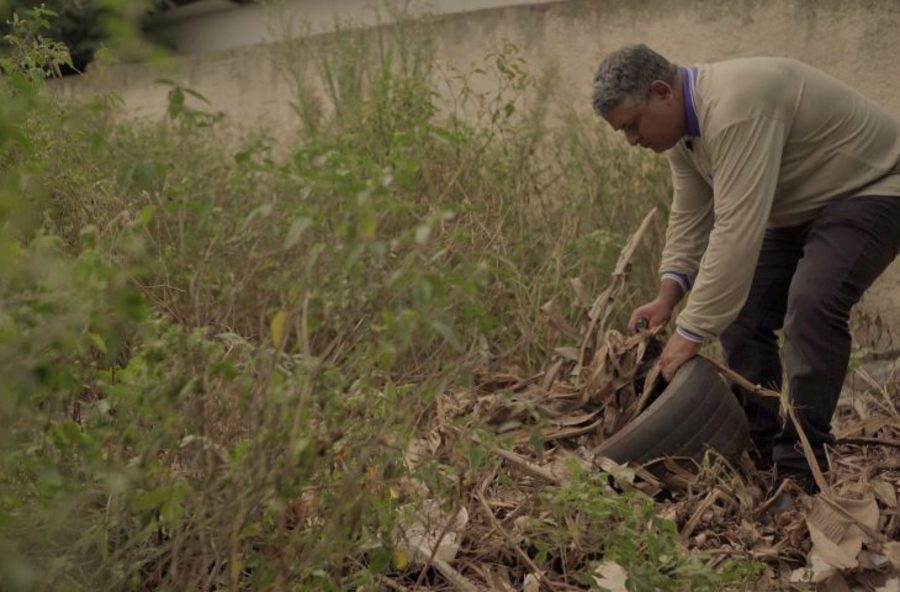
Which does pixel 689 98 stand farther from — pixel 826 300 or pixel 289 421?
pixel 289 421

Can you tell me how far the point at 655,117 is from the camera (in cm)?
481

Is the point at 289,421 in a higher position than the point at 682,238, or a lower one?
higher

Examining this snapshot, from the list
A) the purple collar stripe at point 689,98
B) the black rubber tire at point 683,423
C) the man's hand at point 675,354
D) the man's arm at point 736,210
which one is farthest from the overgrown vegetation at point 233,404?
the purple collar stripe at point 689,98

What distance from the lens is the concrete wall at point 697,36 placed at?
7.37 m

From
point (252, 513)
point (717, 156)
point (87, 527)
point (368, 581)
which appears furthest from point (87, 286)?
point (717, 156)

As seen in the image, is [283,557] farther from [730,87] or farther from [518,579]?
[730,87]

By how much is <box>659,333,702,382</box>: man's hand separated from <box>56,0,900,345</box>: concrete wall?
2374 mm

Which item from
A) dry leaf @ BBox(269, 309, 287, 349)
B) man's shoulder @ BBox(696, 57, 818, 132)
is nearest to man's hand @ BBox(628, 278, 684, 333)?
man's shoulder @ BBox(696, 57, 818, 132)

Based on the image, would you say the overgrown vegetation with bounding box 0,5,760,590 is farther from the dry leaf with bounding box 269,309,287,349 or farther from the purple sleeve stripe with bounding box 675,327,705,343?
the purple sleeve stripe with bounding box 675,327,705,343

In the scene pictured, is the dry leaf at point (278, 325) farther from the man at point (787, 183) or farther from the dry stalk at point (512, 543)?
the man at point (787, 183)

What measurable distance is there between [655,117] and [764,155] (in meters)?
0.42

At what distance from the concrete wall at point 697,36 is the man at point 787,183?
7.06ft

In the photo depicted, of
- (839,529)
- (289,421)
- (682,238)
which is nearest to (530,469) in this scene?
(839,529)

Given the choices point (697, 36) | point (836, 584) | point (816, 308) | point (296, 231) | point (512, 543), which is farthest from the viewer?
point (697, 36)
